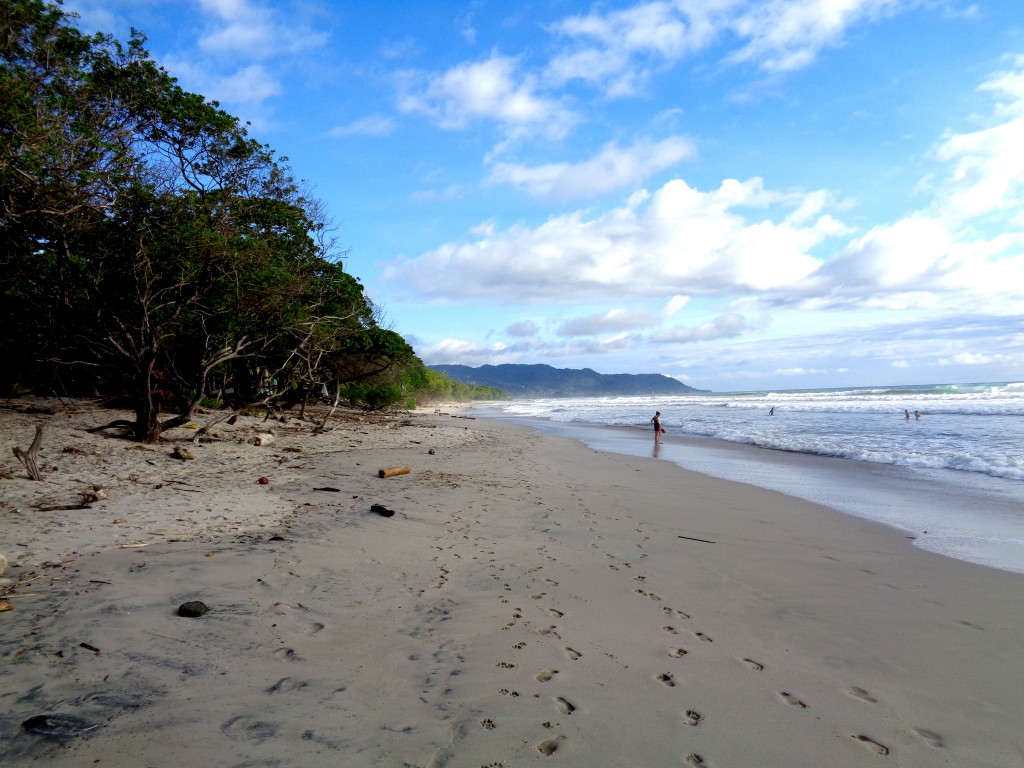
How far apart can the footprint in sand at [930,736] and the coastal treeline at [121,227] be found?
1046cm

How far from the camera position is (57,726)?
2535 mm

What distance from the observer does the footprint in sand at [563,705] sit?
2916mm

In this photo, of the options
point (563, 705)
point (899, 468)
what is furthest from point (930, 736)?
point (899, 468)

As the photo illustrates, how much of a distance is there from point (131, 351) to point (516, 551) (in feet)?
33.1

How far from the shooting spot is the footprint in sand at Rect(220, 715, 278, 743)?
255 cm

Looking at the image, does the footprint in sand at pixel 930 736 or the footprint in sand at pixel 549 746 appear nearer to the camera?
the footprint in sand at pixel 549 746

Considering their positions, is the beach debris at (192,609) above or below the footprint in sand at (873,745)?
above

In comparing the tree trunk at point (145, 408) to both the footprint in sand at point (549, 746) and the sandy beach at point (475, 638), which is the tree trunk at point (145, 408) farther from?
the footprint in sand at point (549, 746)

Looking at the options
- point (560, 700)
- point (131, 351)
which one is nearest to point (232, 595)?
point (560, 700)

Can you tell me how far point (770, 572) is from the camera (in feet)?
18.4

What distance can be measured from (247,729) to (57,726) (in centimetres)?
87

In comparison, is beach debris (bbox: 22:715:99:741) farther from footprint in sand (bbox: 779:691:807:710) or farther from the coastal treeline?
the coastal treeline

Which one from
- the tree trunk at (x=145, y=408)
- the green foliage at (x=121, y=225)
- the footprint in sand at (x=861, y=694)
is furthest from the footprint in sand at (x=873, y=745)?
the tree trunk at (x=145, y=408)

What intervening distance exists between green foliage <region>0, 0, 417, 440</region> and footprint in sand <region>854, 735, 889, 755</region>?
10.1 meters
